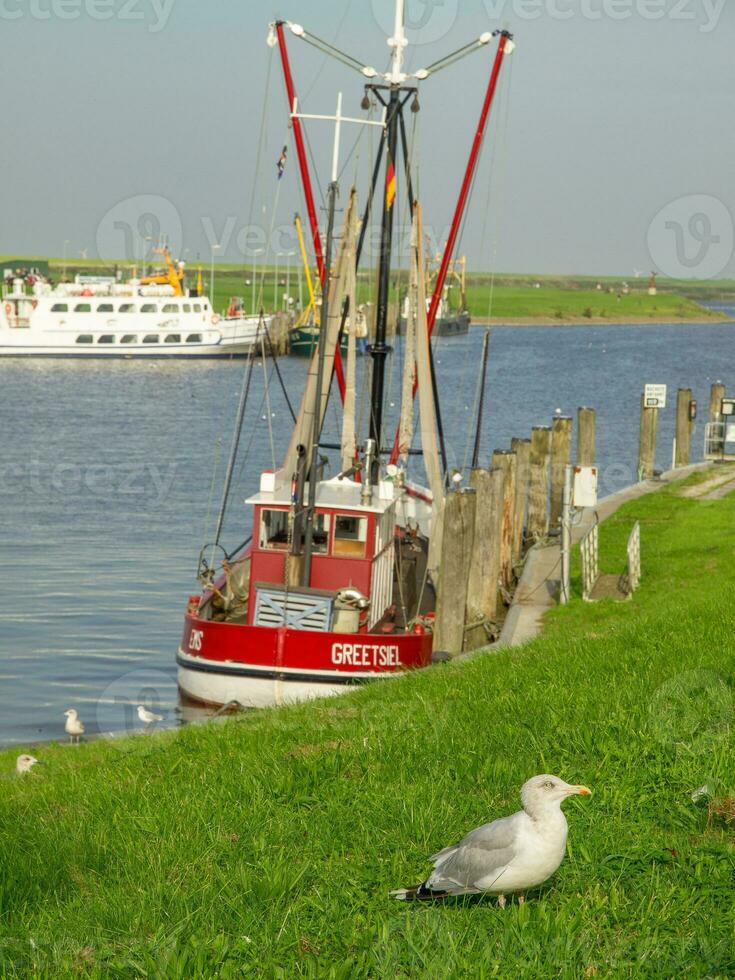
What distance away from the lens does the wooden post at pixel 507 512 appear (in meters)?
25.7

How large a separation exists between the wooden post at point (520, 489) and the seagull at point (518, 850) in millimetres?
20942

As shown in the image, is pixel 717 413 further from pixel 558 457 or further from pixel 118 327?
pixel 118 327

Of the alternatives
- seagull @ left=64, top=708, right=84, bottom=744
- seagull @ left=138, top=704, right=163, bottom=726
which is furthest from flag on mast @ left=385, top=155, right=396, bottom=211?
seagull @ left=64, top=708, right=84, bottom=744

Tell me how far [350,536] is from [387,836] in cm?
1257

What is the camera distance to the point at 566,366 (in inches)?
4321

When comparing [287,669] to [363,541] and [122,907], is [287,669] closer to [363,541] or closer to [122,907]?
[363,541]

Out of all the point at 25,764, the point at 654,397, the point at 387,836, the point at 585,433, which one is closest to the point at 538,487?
the point at 585,433

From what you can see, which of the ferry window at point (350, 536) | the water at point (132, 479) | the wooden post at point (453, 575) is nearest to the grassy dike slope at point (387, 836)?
the wooden post at point (453, 575)

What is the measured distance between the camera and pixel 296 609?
19.2 metres

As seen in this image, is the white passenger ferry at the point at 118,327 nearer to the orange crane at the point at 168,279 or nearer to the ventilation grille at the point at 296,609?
the orange crane at the point at 168,279

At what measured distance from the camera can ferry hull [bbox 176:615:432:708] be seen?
62.2 feet

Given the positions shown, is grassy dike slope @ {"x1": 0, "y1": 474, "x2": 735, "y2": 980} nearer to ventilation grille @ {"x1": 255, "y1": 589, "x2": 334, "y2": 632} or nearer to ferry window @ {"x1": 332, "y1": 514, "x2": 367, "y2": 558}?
ventilation grille @ {"x1": 255, "y1": 589, "x2": 334, "y2": 632}

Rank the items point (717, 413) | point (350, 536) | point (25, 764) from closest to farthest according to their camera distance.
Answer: point (25, 764), point (350, 536), point (717, 413)

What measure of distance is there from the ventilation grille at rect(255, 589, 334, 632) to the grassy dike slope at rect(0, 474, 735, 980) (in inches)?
281
